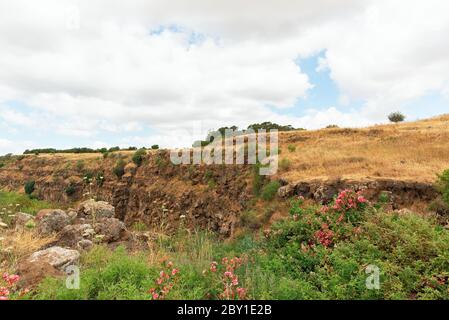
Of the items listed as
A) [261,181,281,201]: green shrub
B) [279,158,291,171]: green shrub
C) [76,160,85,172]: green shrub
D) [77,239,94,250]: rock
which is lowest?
[77,239,94,250]: rock

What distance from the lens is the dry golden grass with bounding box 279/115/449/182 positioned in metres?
11.5

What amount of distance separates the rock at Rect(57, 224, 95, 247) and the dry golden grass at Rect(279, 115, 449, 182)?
23.7 feet

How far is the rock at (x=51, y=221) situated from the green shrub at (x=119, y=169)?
64.5ft

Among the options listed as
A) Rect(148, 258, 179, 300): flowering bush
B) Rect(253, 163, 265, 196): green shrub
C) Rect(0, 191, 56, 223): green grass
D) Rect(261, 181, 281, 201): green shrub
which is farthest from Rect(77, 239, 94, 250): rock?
Rect(0, 191, 56, 223): green grass

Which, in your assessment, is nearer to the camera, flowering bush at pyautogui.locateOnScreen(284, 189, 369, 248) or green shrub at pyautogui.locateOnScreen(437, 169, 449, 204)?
flowering bush at pyautogui.locateOnScreen(284, 189, 369, 248)

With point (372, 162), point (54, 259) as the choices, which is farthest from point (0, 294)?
point (372, 162)

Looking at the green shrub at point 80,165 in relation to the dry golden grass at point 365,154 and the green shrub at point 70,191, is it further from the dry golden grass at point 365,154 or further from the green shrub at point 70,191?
the dry golden grass at point 365,154

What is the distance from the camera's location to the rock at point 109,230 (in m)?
10.8

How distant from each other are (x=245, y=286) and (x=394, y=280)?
2.20m

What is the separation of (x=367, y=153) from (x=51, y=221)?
39.8ft

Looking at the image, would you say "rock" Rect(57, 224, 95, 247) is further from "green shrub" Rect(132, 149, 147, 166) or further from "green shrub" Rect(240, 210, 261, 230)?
"green shrub" Rect(132, 149, 147, 166)

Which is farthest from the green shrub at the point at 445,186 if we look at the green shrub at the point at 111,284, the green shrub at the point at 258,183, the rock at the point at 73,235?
the rock at the point at 73,235

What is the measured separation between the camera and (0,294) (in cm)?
427
